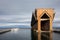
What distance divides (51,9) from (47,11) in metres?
1.27

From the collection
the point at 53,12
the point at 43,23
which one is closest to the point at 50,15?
the point at 53,12

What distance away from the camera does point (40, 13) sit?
46312 millimetres

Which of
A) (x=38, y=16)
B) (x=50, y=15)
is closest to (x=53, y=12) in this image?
(x=50, y=15)

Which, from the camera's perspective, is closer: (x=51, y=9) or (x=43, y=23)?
(x=51, y=9)

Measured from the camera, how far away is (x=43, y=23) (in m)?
59.2

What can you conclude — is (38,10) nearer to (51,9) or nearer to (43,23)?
(51,9)

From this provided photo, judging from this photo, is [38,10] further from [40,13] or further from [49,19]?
[49,19]

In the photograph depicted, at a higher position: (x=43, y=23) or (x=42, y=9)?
(x=42, y=9)

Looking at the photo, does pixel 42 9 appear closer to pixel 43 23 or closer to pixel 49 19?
pixel 49 19

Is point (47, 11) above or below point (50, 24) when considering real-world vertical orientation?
above

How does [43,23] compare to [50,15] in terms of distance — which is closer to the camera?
[50,15]

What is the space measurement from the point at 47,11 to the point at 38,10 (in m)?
2.71

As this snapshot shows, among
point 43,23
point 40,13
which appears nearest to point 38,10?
point 40,13

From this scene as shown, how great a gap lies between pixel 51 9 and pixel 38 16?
4.23 metres
